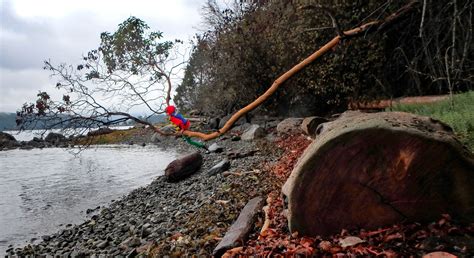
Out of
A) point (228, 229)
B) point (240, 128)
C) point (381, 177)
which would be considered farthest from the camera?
→ point (240, 128)

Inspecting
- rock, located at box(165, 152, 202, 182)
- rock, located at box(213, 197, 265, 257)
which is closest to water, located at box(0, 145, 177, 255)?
rock, located at box(165, 152, 202, 182)

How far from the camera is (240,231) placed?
339 cm

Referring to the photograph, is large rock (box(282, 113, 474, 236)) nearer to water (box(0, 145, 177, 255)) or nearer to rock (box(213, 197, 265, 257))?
rock (box(213, 197, 265, 257))

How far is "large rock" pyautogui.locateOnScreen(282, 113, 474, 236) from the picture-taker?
96.9 inches

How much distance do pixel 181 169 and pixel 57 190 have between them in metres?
5.48

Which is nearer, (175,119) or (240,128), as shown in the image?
(175,119)

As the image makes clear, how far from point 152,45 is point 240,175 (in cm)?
340

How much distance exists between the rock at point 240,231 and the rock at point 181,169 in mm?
5787

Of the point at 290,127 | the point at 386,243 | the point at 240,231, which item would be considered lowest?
the point at 240,231

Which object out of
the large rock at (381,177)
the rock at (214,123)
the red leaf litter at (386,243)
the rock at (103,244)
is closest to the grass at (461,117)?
the large rock at (381,177)

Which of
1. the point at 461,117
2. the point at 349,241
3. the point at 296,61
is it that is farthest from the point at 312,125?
the point at 349,241

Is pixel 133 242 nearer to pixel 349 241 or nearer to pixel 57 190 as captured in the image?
pixel 349 241

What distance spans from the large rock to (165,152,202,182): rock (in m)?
7.21

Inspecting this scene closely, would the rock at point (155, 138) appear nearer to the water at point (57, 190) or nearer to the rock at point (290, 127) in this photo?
the water at point (57, 190)
